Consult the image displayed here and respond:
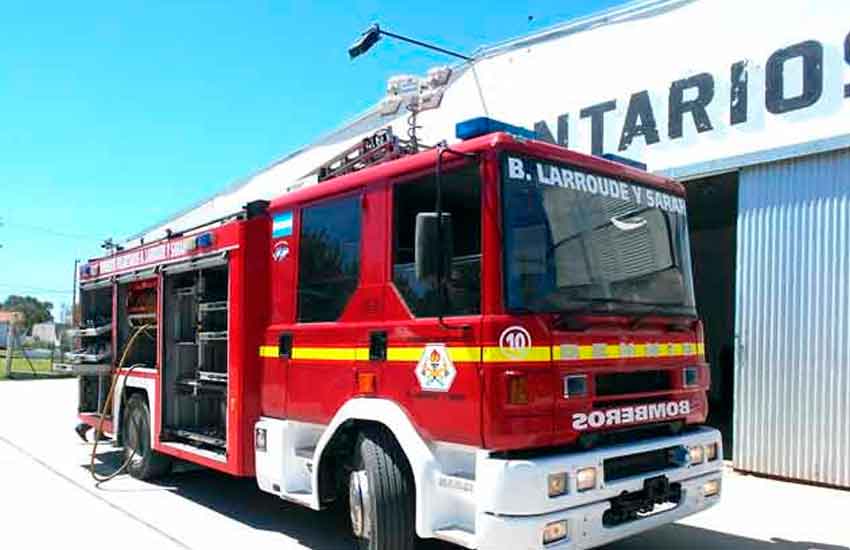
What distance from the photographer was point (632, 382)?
5.29 m

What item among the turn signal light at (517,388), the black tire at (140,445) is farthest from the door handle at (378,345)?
the black tire at (140,445)

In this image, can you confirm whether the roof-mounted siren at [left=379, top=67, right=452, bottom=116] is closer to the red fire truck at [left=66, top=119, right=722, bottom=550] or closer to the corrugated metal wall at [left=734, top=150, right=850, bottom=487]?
the corrugated metal wall at [left=734, top=150, right=850, bottom=487]

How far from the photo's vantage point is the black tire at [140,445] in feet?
29.0

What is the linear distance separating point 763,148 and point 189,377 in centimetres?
680

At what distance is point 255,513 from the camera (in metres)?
7.60

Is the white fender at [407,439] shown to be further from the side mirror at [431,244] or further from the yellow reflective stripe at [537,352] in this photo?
the side mirror at [431,244]

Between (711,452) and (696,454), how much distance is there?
0.19 meters

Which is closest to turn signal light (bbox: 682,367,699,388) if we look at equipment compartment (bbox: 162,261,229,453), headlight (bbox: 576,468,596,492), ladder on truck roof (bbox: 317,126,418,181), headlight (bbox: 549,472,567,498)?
headlight (bbox: 576,468,596,492)

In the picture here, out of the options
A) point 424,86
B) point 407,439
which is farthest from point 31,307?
point 407,439

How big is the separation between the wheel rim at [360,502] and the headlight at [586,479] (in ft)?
4.68

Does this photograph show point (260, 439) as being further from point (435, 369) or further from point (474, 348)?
point (474, 348)

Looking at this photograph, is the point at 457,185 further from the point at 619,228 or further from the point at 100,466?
the point at 100,466

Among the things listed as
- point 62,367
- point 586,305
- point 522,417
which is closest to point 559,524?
point 522,417

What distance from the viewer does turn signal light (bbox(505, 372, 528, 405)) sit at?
4.60 metres
